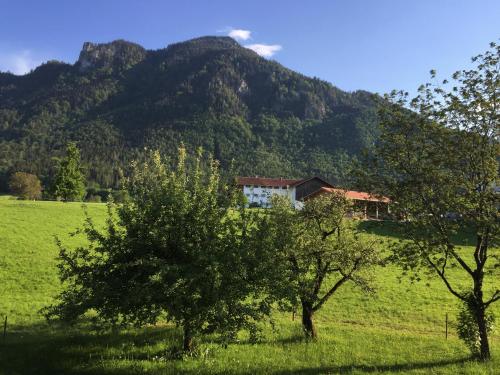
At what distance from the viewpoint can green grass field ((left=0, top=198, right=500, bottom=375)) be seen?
1538 centimetres

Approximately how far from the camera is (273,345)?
61.7 ft

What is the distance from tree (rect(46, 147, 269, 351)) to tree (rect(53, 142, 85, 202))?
66.8 meters

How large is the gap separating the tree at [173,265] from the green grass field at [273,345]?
1.85 meters

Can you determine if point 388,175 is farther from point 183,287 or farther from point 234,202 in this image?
point 183,287

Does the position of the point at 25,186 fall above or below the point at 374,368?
above

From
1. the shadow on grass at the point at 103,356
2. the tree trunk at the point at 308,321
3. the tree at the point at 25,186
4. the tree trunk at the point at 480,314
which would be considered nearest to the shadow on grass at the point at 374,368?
the shadow on grass at the point at 103,356

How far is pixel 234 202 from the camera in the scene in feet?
51.5

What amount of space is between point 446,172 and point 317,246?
6.37 m

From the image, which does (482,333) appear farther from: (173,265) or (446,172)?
(173,265)

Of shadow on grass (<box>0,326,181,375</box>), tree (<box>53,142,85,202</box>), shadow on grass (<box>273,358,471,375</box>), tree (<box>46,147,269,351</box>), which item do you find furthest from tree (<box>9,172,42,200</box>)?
shadow on grass (<box>273,358,471,375</box>)


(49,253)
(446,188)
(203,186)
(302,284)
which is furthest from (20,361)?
(49,253)

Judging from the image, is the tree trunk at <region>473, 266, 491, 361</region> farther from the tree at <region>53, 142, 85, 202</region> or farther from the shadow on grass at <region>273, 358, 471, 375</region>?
the tree at <region>53, 142, 85, 202</region>

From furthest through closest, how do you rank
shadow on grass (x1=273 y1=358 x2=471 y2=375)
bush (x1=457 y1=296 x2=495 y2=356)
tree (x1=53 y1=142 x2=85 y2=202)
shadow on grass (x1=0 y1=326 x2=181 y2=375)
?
tree (x1=53 y1=142 x2=85 y2=202)
bush (x1=457 y1=296 x2=495 y2=356)
shadow on grass (x1=273 y1=358 x2=471 y2=375)
shadow on grass (x1=0 y1=326 x2=181 y2=375)

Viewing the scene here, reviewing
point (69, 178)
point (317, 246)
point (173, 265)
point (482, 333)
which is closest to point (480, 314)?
point (482, 333)
